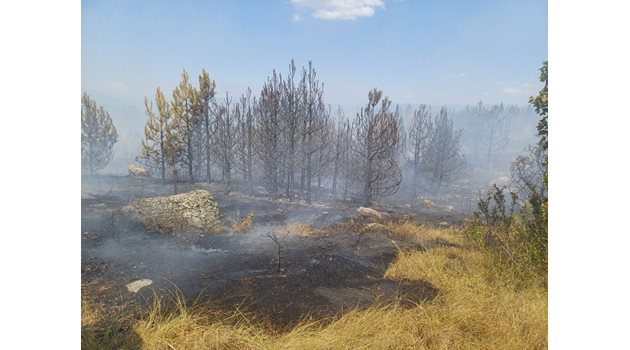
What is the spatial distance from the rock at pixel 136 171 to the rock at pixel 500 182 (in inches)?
141

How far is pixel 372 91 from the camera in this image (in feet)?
12.0

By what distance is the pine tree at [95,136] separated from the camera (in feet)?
11.5

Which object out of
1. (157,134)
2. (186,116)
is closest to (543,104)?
(186,116)

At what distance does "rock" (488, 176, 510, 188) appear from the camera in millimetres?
3945

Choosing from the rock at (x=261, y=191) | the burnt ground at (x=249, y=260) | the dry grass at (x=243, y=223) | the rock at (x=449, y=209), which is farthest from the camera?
the rock at (x=449, y=209)

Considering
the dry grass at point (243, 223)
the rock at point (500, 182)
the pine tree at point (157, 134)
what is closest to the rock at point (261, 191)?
the dry grass at point (243, 223)

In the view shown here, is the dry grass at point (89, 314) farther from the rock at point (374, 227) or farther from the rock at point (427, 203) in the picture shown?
the rock at point (427, 203)

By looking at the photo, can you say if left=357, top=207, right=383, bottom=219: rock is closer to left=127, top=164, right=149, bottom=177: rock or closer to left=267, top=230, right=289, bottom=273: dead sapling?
left=267, top=230, right=289, bottom=273: dead sapling

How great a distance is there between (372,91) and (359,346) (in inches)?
86.6

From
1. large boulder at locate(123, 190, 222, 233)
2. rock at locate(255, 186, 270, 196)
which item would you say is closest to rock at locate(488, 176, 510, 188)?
rock at locate(255, 186, 270, 196)

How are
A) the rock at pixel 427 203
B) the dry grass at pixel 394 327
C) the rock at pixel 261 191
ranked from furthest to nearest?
the rock at pixel 427 203
the rock at pixel 261 191
the dry grass at pixel 394 327
